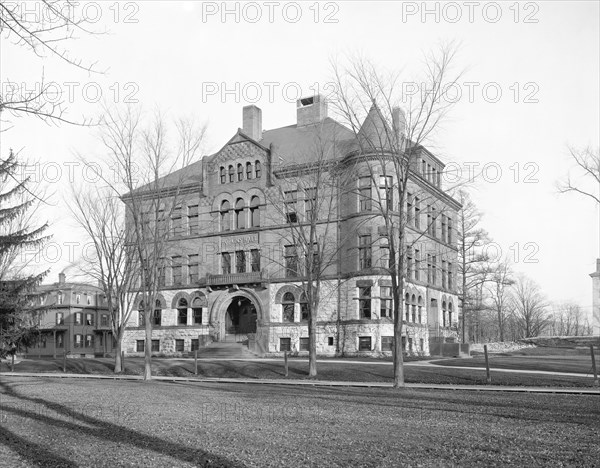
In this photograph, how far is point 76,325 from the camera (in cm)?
7950

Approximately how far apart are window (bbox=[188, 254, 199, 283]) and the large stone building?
8 centimetres

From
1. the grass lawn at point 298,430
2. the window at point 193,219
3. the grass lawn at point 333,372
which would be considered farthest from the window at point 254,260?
the grass lawn at point 298,430

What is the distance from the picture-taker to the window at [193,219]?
5306 cm

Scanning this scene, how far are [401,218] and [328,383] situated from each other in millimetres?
6477

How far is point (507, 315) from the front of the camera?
4195 inches

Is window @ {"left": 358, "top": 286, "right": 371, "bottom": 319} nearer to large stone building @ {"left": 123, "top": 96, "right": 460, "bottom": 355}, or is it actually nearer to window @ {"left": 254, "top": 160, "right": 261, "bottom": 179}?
large stone building @ {"left": 123, "top": 96, "right": 460, "bottom": 355}

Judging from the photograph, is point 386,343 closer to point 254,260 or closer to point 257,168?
point 254,260

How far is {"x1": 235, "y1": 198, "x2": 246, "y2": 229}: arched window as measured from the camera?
5100cm

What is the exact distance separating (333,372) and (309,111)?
30.2 metres

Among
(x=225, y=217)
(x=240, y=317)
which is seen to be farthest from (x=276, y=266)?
(x=225, y=217)

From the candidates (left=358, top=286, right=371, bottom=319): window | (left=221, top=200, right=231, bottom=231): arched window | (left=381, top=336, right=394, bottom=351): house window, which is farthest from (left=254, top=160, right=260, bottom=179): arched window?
(left=381, top=336, right=394, bottom=351): house window

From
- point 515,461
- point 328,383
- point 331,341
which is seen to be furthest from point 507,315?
point 515,461

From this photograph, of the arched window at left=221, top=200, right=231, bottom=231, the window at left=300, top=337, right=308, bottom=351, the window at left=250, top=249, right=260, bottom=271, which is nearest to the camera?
the window at left=300, top=337, right=308, bottom=351

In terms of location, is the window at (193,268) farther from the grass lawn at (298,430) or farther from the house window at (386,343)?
the grass lawn at (298,430)
